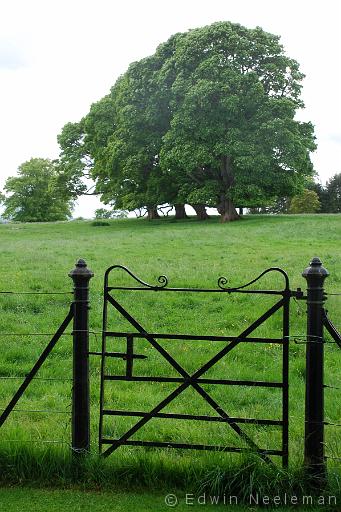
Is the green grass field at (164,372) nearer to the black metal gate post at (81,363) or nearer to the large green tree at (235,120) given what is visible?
the black metal gate post at (81,363)

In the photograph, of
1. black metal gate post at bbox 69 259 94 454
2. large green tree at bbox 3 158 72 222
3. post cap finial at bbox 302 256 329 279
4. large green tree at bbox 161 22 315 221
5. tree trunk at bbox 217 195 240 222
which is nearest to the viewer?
post cap finial at bbox 302 256 329 279

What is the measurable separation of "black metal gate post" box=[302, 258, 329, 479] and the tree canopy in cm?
3270

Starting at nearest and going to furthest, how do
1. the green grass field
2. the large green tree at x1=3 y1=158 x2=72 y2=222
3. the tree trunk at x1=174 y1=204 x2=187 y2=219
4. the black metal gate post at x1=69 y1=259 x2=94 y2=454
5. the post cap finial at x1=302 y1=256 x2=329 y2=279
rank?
the post cap finial at x1=302 y1=256 x2=329 y2=279 → the green grass field → the black metal gate post at x1=69 y1=259 x2=94 y2=454 → the tree trunk at x1=174 y1=204 x2=187 y2=219 → the large green tree at x1=3 y1=158 x2=72 y2=222

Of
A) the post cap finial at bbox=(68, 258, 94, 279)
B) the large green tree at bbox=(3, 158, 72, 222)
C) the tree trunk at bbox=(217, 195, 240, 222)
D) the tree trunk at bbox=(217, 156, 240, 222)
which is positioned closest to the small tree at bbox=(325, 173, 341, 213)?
the large green tree at bbox=(3, 158, 72, 222)

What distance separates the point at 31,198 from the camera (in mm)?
77812

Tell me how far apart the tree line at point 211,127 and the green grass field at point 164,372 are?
18.9m

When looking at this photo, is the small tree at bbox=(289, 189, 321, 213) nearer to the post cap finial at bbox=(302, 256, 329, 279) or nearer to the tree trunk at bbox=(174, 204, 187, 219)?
the tree trunk at bbox=(174, 204, 187, 219)

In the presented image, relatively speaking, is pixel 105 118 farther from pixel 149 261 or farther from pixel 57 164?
pixel 149 261

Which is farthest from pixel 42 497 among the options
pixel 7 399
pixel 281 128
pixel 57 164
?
pixel 57 164

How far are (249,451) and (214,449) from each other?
28 cm

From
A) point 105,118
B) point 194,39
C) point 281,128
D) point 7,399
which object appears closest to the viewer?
point 7,399

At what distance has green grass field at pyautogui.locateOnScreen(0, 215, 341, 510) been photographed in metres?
4.69

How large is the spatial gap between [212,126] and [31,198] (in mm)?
44860

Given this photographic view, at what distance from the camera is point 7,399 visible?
718 cm
